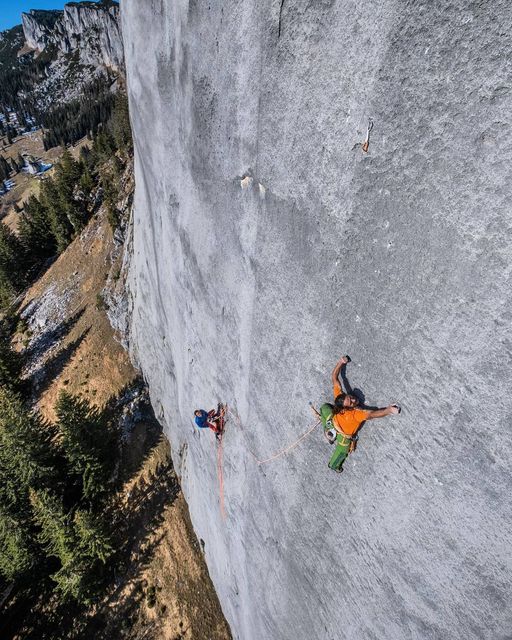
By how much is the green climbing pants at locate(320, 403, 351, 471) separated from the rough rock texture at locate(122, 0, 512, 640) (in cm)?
19

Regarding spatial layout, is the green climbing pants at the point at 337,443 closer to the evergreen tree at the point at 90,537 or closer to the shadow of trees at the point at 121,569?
the evergreen tree at the point at 90,537

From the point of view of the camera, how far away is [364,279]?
15.0 ft

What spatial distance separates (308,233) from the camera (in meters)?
5.21

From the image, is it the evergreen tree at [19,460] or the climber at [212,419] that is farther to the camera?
the evergreen tree at [19,460]

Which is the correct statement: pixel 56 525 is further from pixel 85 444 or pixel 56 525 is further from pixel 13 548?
pixel 85 444

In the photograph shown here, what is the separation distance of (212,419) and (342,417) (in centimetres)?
548

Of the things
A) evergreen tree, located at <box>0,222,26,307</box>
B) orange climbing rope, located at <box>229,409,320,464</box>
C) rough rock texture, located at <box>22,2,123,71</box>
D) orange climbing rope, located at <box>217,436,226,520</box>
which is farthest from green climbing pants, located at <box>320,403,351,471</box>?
rough rock texture, located at <box>22,2,123,71</box>

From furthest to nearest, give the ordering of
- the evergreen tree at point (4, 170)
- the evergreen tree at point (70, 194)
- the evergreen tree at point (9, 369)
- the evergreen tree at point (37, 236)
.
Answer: the evergreen tree at point (4, 170) < the evergreen tree at point (37, 236) < the evergreen tree at point (70, 194) < the evergreen tree at point (9, 369)

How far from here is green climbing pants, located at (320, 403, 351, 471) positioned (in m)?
5.14

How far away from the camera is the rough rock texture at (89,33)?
13600 centimetres

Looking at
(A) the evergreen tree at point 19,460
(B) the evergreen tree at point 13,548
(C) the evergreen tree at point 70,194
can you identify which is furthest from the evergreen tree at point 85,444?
(C) the evergreen tree at point 70,194

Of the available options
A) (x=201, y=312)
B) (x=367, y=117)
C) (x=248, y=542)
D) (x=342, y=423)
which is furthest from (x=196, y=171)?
(x=248, y=542)

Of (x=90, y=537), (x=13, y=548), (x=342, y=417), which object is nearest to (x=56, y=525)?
(x=90, y=537)

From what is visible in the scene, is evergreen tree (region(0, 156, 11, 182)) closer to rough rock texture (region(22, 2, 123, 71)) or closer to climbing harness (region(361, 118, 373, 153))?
rough rock texture (region(22, 2, 123, 71))
